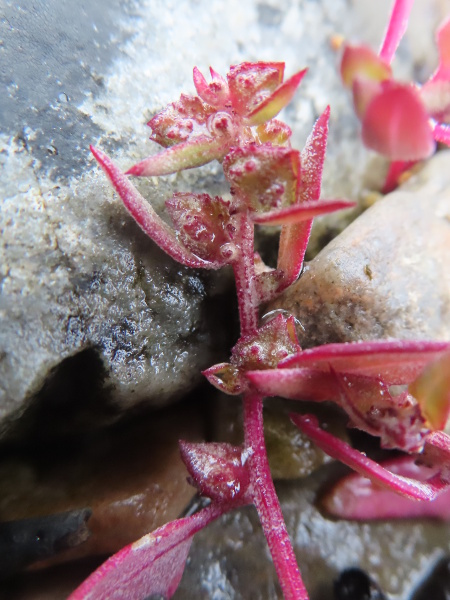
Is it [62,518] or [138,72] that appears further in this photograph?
[138,72]

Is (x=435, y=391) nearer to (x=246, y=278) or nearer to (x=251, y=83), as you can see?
(x=246, y=278)

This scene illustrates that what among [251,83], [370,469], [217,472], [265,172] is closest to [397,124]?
[265,172]

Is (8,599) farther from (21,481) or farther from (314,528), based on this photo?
(314,528)

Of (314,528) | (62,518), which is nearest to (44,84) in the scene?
(62,518)

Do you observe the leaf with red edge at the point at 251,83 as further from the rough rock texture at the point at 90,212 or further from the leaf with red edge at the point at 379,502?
the leaf with red edge at the point at 379,502

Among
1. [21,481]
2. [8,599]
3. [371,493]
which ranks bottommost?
[8,599]

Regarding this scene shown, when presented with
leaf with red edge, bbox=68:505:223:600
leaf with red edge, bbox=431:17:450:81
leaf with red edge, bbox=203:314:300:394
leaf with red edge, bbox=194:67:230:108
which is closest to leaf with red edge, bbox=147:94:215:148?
leaf with red edge, bbox=194:67:230:108

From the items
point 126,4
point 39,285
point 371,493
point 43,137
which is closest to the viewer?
point 39,285
